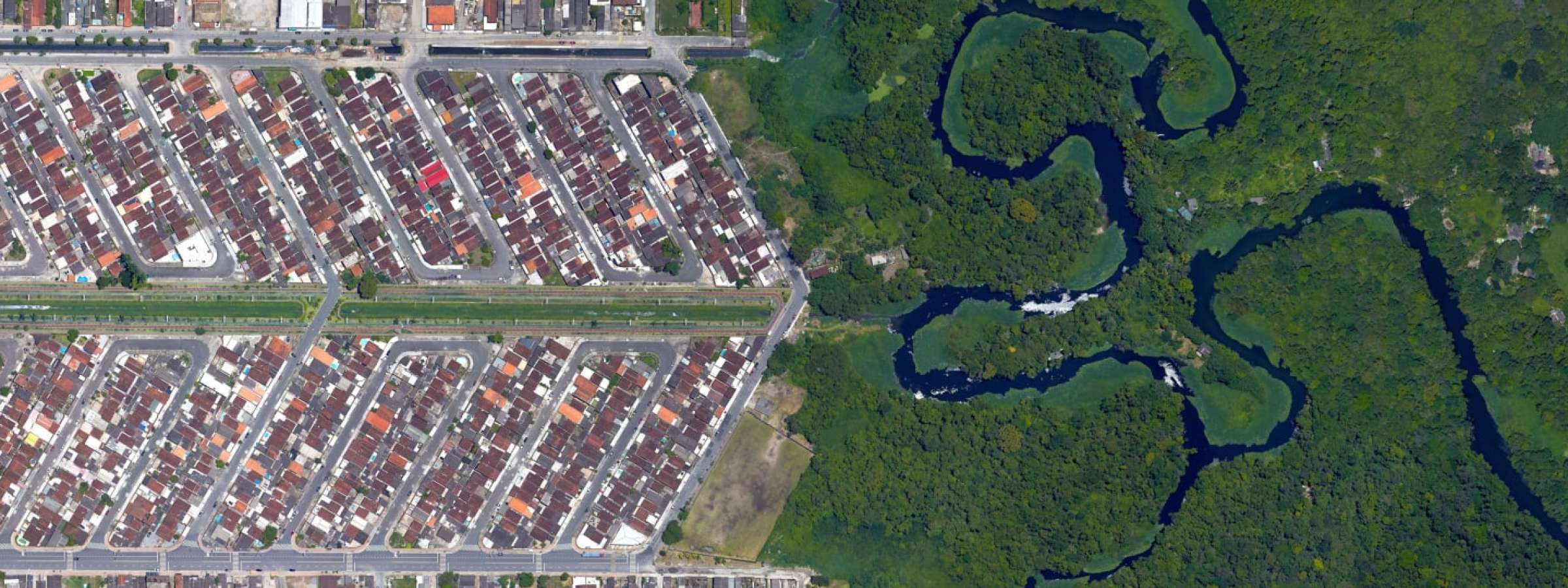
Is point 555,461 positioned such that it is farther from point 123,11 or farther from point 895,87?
point 123,11

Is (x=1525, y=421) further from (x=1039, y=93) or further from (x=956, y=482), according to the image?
(x=1039, y=93)

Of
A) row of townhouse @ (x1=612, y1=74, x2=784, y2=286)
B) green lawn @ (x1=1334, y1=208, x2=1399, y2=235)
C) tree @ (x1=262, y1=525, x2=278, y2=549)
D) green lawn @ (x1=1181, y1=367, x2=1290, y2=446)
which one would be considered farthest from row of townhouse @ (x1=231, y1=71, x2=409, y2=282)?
green lawn @ (x1=1334, y1=208, x2=1399, y2=235)

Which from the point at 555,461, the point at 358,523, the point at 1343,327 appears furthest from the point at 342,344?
the point at 1343,327

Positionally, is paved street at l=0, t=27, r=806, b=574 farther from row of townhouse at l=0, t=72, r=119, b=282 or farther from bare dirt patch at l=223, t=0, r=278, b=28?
bare dirt patch at l=223, t=0, r=278, b=28

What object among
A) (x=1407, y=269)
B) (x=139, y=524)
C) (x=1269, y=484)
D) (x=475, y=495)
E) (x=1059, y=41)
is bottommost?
(x=139, y=524)

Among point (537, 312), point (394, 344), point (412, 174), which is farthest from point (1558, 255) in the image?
point (394, 344)

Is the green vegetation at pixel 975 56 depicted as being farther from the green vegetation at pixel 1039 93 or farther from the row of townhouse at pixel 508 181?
the row of townhouse at pixel 508 181

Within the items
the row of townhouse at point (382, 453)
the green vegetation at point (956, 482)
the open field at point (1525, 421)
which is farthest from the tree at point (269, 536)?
the open field at point (1525, 421)
